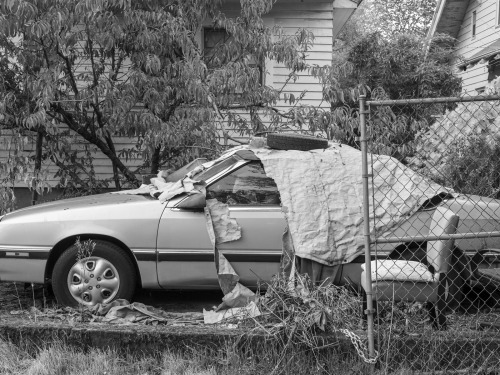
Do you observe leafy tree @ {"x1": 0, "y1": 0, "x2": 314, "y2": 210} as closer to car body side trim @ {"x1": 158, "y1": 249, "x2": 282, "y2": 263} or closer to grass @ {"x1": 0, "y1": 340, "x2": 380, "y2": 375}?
car body side trim @ {"x1": 158, "y1": 249, "x2": 282, "y2": 263}

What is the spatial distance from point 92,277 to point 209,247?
1.03 meters

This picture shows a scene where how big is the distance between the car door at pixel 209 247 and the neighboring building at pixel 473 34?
31.4 ft

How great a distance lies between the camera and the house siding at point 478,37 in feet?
51.3

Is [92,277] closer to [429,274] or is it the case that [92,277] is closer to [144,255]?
[144,255]

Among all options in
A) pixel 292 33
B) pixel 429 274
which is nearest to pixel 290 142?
pixel 429 274

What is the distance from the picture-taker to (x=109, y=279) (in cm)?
519

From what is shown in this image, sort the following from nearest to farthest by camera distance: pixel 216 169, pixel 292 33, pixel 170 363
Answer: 1. pixel 170 363
2. pixel 216 169
3. pixel 292 33

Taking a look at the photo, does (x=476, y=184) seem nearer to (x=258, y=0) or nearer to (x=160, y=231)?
(x=258, y=0)

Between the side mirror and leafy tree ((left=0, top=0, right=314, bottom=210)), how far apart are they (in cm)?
242

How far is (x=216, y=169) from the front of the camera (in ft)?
18.4

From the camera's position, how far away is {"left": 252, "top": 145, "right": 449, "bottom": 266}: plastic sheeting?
4.90 meters

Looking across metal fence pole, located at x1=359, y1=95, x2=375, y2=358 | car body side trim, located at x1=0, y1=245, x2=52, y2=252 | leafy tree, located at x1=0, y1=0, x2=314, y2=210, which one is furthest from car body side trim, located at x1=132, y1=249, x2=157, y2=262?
leafy tree, located at x1=0, y1=0, x2=314, y2=210

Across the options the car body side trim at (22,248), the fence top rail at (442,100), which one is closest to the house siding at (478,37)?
the fence top rail at (442,100)

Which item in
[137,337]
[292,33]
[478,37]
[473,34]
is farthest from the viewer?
[473,34]
